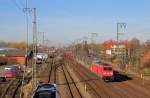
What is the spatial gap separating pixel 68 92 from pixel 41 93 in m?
21.2

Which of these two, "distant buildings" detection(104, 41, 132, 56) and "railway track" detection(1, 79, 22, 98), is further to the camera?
"distant buildings" detection(104, 41, 132, 56)

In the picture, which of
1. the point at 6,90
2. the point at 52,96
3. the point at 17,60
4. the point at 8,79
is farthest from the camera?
the point at 17,60

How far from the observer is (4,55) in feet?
333

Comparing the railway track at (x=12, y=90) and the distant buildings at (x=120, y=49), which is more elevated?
the distant buildings at (x=120, y=49)

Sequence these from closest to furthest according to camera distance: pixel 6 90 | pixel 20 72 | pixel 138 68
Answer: pixel 6 90 < pixel 20 72 < pixel 138 68

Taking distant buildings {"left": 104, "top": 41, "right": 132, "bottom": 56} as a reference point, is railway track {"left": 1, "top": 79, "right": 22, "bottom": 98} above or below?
below

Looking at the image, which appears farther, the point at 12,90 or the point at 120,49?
the point at 120,49

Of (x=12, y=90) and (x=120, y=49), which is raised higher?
(x=120, y=49)

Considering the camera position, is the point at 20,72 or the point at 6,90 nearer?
the point at 6,90

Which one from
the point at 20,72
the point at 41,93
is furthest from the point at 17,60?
the point at 41,93

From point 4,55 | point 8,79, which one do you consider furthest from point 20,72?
point 4,55

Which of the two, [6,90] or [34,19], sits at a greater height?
[34,19]

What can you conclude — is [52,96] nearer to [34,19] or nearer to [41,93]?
[41,93]

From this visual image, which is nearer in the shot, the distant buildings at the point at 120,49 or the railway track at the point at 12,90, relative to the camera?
the railway track at the point at 12,90
